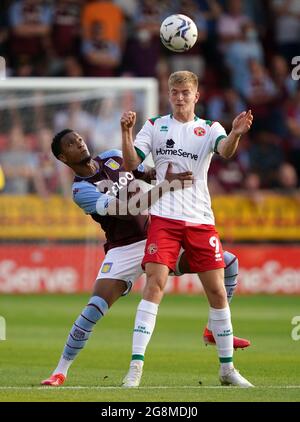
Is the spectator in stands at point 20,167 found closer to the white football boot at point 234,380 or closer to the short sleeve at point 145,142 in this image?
the short sleeve at point 145,142

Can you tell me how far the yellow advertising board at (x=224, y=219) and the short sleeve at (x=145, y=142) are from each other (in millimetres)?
12062

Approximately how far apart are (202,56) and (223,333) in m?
16.2

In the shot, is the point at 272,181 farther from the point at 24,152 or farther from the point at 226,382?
the point at 226,382

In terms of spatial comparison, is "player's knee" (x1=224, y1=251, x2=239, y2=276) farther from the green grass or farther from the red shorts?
the green grass

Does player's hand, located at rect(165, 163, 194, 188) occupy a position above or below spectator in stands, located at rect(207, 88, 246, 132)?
below

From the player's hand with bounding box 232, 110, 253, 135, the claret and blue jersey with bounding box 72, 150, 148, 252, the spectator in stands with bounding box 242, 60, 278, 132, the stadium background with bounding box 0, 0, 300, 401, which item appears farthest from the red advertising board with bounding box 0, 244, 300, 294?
the player's hand with bounding box 232, 110, 253, 135

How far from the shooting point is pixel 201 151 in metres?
9.88

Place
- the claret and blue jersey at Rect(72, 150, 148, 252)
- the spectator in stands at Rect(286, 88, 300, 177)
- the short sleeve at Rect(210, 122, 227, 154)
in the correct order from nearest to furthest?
the short sleeve at Rect(210, 122, 227, 154) < the claret and blue jersey at Rect(72, 150, 148, 252) < the spectator in stands at Rect(286, 88, 300, 177)

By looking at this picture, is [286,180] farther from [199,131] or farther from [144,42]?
[199,131]

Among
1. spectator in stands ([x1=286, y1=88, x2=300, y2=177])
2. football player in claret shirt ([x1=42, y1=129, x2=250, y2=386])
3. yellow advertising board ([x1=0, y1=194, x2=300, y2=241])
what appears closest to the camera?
football player in claret shirt ([x1=42, y1=129, x2=250, y2=386])

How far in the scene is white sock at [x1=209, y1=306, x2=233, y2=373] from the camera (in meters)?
9.85

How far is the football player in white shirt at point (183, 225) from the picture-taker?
31.8 feet

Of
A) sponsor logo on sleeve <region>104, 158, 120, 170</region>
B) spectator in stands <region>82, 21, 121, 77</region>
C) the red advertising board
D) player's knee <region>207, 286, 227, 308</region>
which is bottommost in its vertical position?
the red advertising board

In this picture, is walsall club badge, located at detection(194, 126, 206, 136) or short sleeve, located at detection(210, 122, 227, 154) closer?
short sleeve, located at detection(210, 122, 227, 154)
